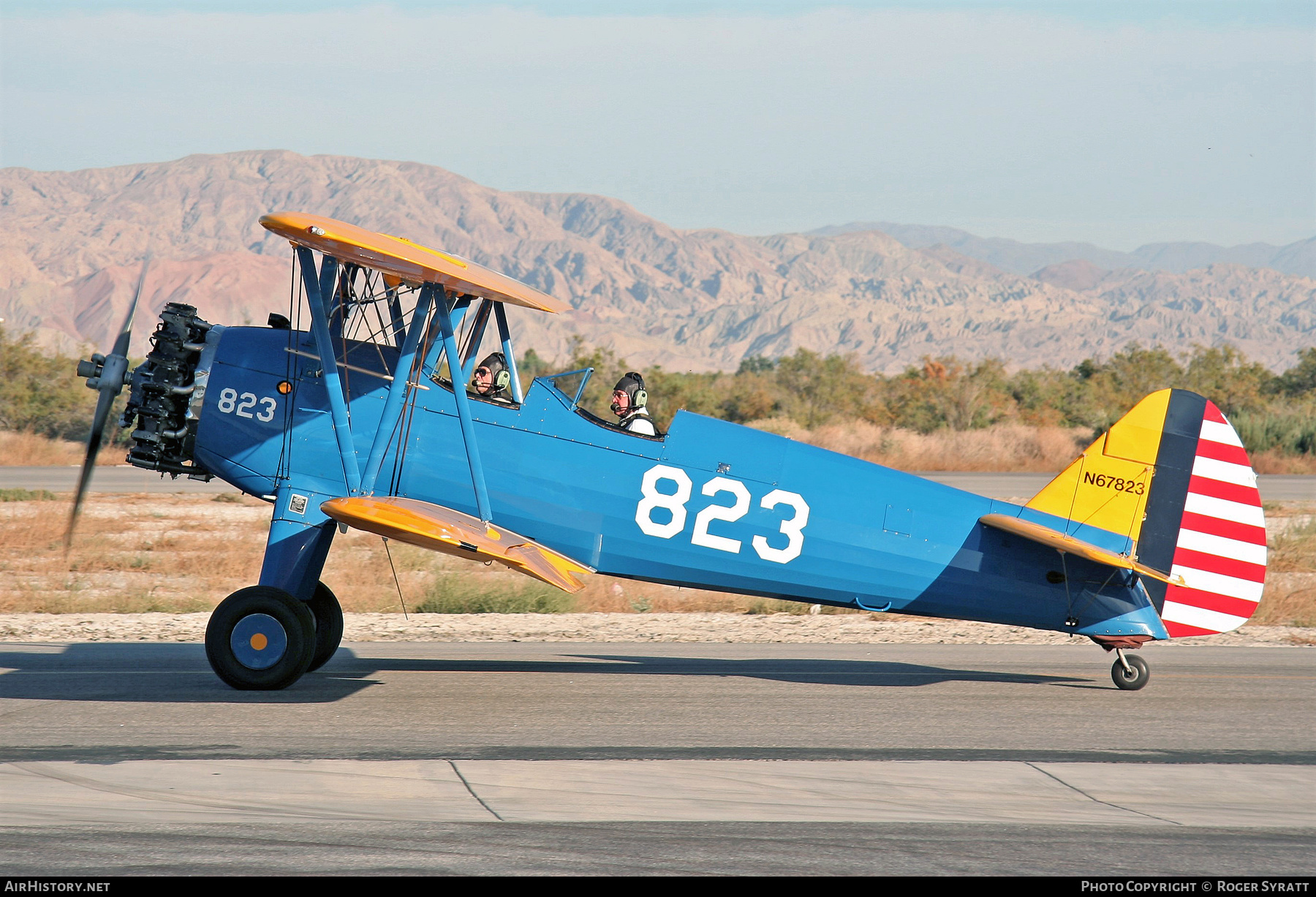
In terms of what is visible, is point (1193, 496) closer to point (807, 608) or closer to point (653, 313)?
point (807, 608)

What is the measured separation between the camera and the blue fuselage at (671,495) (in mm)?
8570

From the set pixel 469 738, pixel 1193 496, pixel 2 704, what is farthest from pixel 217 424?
pixel 1193 496

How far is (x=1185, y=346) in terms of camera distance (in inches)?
6388

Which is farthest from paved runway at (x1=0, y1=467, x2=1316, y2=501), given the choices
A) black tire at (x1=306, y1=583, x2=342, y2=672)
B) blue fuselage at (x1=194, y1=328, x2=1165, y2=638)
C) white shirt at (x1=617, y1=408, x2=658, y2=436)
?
white shirt at (x1=617, y1=408, x2=658, y2=436)

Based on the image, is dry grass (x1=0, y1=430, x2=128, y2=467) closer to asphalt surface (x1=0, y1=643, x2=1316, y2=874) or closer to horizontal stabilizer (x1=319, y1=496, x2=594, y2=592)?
asphalt surface (x1=0, y1=643, x2=1316, y2=874)

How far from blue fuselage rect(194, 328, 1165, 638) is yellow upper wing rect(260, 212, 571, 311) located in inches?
30.6

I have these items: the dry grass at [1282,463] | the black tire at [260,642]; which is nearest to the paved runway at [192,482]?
the dry grass at [1282,463]

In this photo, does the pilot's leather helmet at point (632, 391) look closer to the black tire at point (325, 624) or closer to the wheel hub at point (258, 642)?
the black tire at point (325, 624)

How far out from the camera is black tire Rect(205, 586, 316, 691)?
319 inches

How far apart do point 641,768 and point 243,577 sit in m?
9.79

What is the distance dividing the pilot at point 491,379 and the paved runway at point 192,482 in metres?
17.3

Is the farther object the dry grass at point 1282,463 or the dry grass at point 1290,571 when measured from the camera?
the dry grass at point 1282,463

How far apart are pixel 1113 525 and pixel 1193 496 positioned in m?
0.65

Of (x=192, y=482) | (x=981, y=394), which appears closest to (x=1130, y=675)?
(x=192, y=482)
